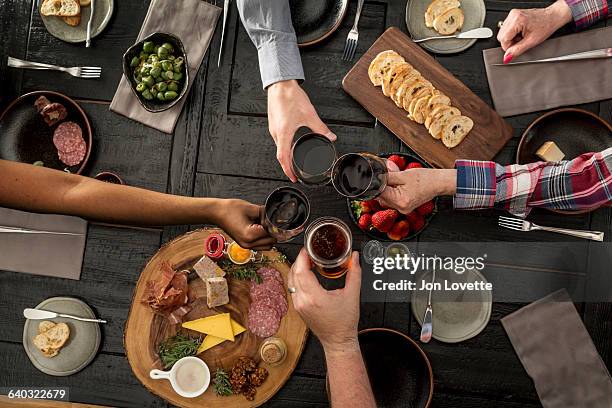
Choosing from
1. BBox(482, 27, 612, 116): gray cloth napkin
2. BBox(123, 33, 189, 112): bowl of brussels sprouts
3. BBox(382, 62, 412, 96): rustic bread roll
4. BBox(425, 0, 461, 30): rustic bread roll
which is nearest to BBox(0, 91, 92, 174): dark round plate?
BBox(123, 33, 189, 112): bowl of brussels sprouts

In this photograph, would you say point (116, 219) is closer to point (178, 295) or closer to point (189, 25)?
point (178, 295)

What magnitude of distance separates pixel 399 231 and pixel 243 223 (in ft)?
2.00

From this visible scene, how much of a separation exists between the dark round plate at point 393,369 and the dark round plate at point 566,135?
0.86m

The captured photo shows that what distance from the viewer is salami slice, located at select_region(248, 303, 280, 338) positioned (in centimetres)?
204

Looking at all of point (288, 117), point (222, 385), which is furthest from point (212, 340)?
point (288, 117)

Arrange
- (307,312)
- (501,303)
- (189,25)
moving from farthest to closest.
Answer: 1. (189,25)
2. (501,303)
3. (307,312)

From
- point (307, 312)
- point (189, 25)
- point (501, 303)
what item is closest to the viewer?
point (307, 312)

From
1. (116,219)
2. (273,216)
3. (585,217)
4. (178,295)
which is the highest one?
(585,217)

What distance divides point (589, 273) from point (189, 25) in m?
1.90

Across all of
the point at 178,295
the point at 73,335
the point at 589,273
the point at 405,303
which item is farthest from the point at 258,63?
the point at 589,273

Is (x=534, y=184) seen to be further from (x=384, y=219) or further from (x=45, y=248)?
(x=45, y=248)

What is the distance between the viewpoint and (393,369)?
203 cm

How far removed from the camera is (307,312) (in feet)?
5.72

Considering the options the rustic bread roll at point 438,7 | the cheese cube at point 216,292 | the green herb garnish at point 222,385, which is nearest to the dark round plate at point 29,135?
the cheese cube at point 216,292
